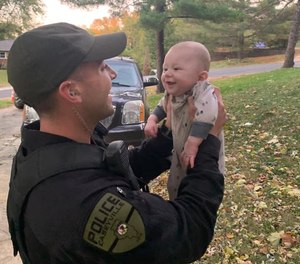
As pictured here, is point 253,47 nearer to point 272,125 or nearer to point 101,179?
point 272,125

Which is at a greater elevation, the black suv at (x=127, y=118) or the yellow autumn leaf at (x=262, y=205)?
the black suv at (x=127, y=118)

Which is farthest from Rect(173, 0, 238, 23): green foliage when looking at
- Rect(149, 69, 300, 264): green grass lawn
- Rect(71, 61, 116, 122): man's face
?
Rect(71, 61, 116, 122): man's face

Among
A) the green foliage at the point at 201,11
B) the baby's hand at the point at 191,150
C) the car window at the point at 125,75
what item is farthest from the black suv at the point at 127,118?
the green foliage at the point at 201,11

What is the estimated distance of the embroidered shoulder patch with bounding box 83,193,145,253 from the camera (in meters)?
1.19

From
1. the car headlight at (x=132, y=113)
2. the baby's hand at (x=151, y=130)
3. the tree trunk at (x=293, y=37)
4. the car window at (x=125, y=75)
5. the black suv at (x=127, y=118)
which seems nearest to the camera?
the baby's hand at (x=151, y=130)

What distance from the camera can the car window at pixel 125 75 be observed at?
6.97 meters

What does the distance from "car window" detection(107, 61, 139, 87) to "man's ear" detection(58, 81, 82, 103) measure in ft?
18.0

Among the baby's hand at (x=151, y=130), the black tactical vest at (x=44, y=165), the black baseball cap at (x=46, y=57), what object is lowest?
the baby's hand at (x=151, y=130)

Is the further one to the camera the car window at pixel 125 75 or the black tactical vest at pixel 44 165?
the car window at pixel 125 75

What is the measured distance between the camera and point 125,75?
285 inches

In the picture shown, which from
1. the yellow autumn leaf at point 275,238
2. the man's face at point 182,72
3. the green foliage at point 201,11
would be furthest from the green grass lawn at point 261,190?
the green foliage at point 201,11

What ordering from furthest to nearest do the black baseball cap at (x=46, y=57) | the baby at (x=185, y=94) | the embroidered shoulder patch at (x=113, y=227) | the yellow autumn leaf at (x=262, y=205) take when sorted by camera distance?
the yellow autumn leaf at (x=262, y=205), the baby at (x=185, y=94), the black baseball cap at (x=46, y=57), the embroidered shoulder patch at (x=113, y=227)

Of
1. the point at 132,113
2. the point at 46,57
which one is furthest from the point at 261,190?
the point at 46,57

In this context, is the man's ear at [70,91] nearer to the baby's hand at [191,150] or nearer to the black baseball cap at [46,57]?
the black baseball cap at [46,57]
